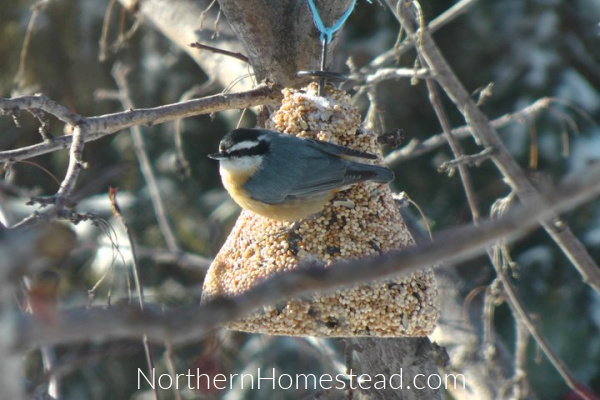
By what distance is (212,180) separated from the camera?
234 inches

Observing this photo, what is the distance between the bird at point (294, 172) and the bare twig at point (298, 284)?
1716mm

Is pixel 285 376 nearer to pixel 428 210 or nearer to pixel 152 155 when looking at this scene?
pixel 428 210

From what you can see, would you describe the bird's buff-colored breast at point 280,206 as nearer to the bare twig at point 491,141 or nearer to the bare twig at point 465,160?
the bare twig at point 465,160

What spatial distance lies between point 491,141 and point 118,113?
4.68ft

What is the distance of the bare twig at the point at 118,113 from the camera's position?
85.0 inches

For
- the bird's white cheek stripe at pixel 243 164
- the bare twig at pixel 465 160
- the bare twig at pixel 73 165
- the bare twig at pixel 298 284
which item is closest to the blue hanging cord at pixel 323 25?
the bird's white cheek stripe at pixel 243 164

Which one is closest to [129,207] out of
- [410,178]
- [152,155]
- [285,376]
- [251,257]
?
[152,155]

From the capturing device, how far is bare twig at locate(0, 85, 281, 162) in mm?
2158

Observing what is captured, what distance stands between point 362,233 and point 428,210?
2.69m

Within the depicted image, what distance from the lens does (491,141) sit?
300 cm

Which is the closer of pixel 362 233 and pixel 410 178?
pixel 362 233

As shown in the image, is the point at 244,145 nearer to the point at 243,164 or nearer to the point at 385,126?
the point at 243,164

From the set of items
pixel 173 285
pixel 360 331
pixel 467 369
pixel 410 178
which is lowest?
pixel 360 331

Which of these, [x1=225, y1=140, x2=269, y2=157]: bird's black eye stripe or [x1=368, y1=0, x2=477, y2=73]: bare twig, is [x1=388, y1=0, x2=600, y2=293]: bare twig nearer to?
[x1=368, y1=0, x2=477, y2=73]: bare twig
